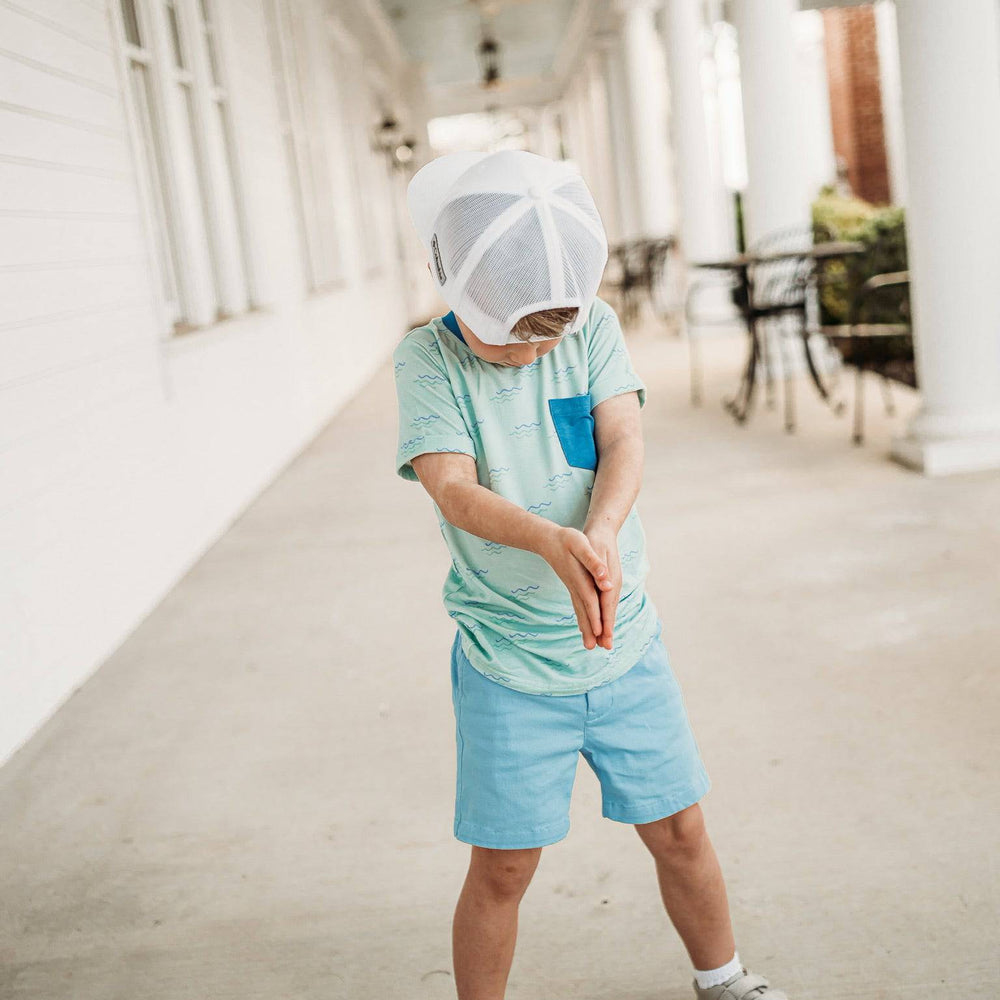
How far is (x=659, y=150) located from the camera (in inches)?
500

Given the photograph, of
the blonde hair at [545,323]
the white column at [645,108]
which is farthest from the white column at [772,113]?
the blonde hair at [545,323]

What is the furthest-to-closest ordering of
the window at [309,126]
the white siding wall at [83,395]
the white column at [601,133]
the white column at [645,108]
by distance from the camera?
the white column at [601,133], the white column at [645,108], the window at [309,126], the white siding wall at [83,395]

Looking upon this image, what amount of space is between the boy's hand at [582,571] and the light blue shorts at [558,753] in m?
0.22

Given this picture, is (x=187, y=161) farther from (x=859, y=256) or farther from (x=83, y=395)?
(x=859, y=256)

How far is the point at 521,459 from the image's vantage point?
4.42 ft

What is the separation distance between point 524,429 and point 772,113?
637 centimetres

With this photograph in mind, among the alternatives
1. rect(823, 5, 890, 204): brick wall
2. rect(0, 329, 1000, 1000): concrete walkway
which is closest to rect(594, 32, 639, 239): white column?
rect(823, 5, 890, 204): brick wall

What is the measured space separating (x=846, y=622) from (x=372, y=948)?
170 cm

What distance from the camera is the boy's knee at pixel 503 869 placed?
1376mm

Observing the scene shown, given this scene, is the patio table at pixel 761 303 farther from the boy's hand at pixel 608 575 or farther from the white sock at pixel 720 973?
the boy's hand at pixel 608 575

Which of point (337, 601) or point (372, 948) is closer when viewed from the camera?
point (372, 948)

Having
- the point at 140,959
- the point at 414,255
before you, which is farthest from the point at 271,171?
the point at 414,255

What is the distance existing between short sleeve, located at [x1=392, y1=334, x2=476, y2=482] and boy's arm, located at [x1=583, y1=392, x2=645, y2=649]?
16cm

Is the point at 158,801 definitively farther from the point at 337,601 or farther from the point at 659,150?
the point at 659,150
